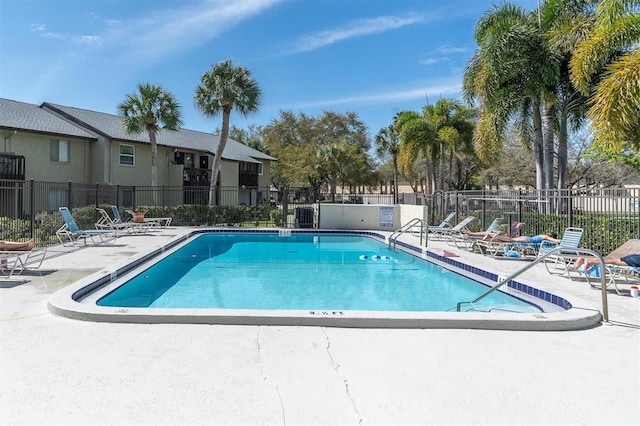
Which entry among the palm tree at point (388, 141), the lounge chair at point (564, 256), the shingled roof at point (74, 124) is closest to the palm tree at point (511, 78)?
the lounge chair at point (564, 256)

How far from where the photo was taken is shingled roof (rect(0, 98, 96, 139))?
A: 20.4 m

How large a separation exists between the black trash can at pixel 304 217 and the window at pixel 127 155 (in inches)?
502

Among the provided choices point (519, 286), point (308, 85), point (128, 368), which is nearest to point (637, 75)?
point (519, 286)

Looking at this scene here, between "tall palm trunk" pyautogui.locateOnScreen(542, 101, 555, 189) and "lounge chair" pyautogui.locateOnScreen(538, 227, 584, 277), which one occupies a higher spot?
"tall palm trunk" pyautogui.locateOnScreen(542, 101, 555, 189)

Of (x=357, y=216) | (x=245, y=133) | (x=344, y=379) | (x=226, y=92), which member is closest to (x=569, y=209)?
(x=344, y=379)

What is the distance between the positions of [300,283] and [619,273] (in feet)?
19.2

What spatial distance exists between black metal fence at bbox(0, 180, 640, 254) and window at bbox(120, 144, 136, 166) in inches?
79.0

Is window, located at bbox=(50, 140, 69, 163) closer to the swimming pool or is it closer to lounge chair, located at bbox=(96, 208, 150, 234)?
lounge chair, located at bbox=(96, 208, 150, 234)

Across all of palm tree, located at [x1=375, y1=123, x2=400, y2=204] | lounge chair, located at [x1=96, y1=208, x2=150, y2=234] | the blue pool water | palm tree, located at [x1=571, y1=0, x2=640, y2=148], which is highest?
palm tree, located at [x1=375, y1=123, x2=400, y2=204]

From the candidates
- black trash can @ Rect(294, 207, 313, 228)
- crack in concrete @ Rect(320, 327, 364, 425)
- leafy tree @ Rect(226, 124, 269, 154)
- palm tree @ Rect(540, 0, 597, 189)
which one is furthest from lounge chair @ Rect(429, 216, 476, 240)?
leafy tree @ Rect(226, 124, 269, 154)

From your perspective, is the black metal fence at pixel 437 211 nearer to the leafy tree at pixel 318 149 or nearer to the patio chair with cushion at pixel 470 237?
the patio chair with cushion at pixel 470 237

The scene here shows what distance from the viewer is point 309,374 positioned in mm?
3426

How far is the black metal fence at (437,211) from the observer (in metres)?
9.75

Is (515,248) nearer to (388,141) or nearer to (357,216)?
(357,216)
